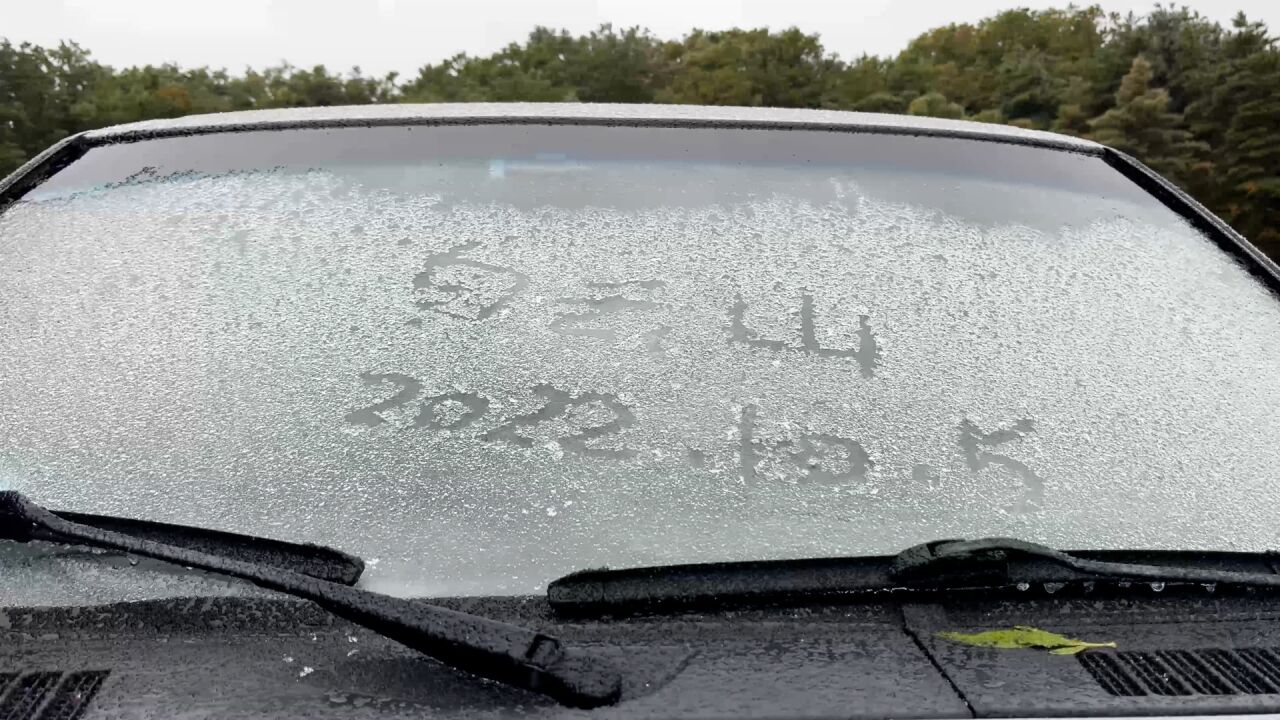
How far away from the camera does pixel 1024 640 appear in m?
1.01

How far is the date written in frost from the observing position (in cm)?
121

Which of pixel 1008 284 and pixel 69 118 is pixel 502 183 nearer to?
pixel 1008 284

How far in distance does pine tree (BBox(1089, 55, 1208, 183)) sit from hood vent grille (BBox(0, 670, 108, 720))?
60.5 ft

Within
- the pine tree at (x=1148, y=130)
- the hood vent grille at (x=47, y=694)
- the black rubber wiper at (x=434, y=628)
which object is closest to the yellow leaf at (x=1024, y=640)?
the black rubber wiper at (x=434, y=628)

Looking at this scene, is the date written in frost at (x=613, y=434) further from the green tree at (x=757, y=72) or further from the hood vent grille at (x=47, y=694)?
the green tree at (x=757, y=72)

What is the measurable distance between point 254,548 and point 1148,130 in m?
20.0

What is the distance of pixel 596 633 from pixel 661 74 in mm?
32598

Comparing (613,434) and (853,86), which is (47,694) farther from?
(853,86)

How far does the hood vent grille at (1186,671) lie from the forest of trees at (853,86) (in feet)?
22.4

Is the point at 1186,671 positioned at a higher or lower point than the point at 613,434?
lower

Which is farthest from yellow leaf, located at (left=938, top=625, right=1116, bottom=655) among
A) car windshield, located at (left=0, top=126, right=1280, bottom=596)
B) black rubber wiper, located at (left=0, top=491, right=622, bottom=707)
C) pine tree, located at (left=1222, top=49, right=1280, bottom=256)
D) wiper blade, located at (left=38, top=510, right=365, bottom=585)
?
pine tree, located at (left=1222, top=49, right=1280, bottom=256)

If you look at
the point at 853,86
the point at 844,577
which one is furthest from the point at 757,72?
the point at 844,577

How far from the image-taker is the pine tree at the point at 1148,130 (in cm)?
1755

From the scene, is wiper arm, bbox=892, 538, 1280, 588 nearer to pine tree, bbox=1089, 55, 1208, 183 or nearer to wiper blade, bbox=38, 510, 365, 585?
wiper blade, bbox=38, 510, 365, 585
